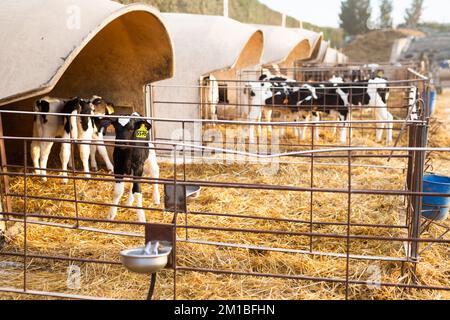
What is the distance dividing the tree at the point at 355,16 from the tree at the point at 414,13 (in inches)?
403

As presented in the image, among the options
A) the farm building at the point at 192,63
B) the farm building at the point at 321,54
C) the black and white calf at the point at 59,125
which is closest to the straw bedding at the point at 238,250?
the black and white calf at the point at 59,125

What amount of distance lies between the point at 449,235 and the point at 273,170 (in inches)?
149

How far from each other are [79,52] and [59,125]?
1.28m

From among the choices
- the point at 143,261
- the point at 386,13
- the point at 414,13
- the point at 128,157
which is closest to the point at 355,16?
the point at 386,13

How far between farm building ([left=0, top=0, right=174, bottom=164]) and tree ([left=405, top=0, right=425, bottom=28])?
85015mm

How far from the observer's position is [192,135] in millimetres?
11453

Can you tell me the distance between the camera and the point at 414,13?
88.1 m

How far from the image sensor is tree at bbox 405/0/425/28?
86.7 m

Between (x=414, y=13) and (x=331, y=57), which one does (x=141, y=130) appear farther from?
(x=414, y=13)

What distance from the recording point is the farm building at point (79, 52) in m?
5.99

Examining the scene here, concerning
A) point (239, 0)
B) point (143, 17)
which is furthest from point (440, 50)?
point (143, 17)

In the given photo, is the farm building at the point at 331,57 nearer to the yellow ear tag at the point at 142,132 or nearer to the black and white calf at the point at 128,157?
the black and white calf at the point at 128,157
